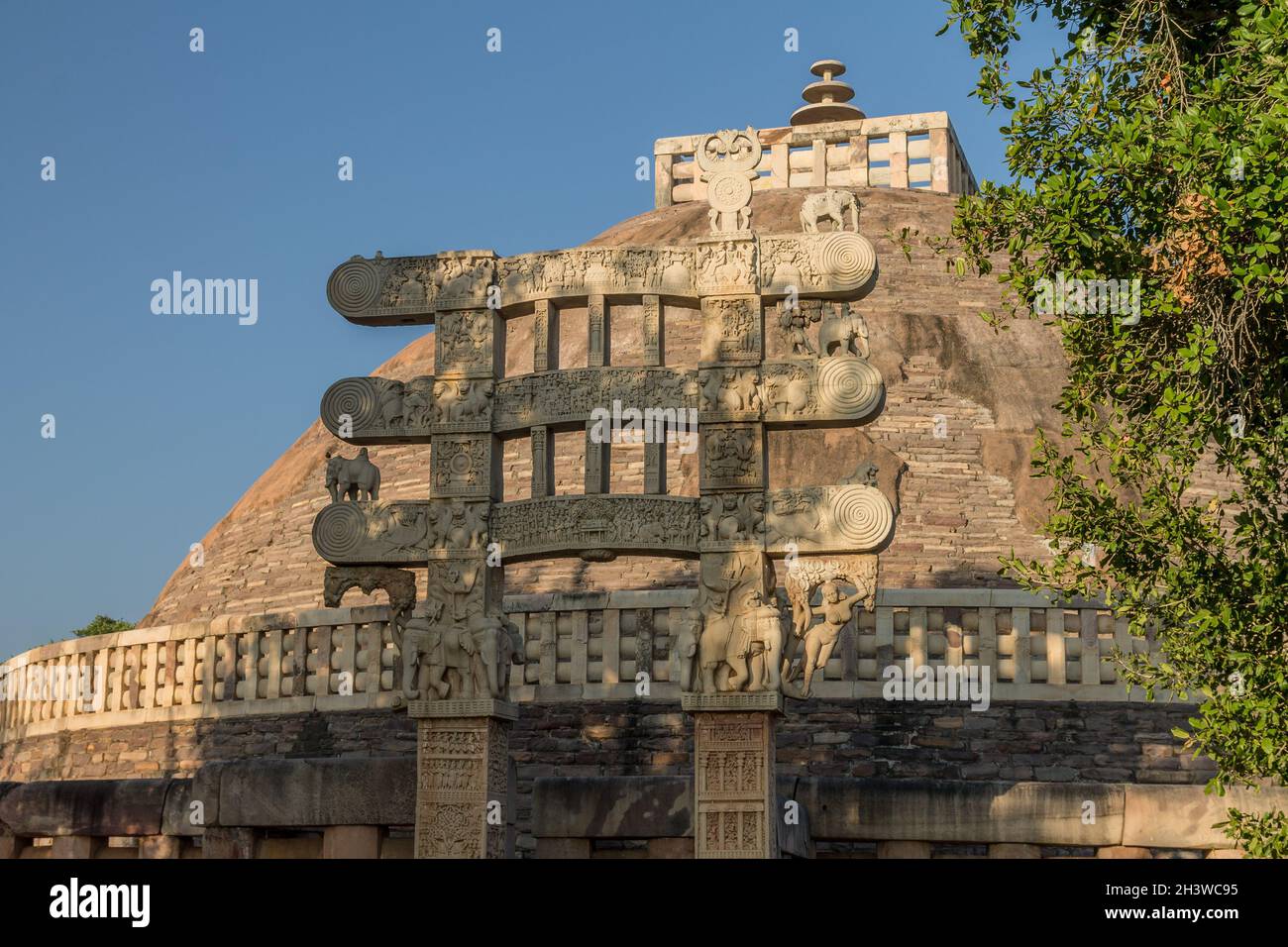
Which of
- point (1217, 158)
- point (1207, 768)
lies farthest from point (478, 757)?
point (1207, 768)

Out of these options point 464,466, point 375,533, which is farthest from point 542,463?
point 375,533

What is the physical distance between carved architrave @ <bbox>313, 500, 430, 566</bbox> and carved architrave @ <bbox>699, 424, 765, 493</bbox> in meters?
2.09

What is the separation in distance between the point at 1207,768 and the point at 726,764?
663 cm

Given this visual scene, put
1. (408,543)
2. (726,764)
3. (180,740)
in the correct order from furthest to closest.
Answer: (180,740) < (408,543) < (726,764)

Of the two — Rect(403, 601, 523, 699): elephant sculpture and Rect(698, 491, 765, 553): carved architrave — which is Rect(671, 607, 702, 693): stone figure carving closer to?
Rect(698, 491, 765, 553): carved architrave

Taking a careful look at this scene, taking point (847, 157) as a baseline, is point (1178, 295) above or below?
below

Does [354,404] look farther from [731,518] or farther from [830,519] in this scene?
[830,519]

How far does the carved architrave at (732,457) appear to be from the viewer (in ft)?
38.4

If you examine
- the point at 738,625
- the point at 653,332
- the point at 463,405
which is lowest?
the point at 738,625

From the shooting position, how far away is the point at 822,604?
11.3 meters

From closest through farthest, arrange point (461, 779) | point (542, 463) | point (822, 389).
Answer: point (461, 779)
point (822, 389)
point (542, 463)

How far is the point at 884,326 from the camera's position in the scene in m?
24.5

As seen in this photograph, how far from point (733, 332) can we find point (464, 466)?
2.21 m
